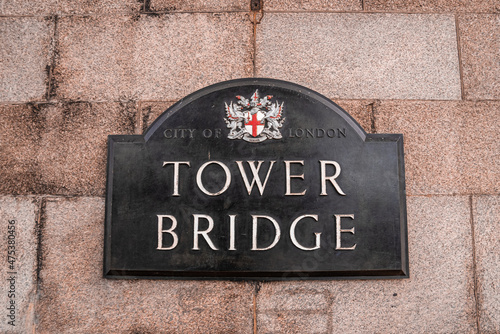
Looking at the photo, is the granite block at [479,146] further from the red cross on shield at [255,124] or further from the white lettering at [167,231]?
the white lettering at [167,231]

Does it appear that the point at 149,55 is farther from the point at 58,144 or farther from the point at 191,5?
the point at 58,144

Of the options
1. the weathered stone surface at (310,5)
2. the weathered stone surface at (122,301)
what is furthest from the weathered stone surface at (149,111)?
the weathered stone surface at (310,5)

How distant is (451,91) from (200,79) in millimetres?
2253

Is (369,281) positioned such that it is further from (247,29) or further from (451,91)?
(247,29)

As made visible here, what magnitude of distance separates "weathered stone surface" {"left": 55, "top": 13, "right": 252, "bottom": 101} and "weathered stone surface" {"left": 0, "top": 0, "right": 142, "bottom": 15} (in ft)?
0.29

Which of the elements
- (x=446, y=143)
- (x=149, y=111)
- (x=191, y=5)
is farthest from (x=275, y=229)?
(x=191, y=5)

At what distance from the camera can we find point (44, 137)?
129 inches

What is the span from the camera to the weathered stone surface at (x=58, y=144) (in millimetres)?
3201

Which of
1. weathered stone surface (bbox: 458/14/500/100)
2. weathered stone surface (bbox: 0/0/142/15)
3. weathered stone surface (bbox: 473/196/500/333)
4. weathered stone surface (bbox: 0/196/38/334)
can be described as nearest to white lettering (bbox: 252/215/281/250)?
weathered stone surface (bbox: 473/196/500/333)

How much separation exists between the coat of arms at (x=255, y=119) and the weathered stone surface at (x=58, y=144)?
923 mm

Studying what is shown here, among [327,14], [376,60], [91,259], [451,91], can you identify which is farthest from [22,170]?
[451,91]

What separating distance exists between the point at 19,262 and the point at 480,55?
4.45 m

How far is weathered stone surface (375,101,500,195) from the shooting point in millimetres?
3137

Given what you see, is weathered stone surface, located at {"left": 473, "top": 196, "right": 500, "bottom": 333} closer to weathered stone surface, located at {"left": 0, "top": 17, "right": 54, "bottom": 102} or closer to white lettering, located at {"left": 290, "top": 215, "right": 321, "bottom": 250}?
white lettering, located at {"left": 290, "top": 215, "right": 321, "bottom": 250}
